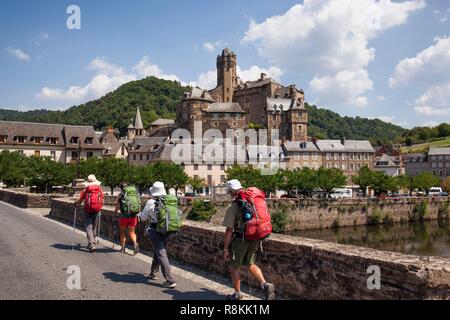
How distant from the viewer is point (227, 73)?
122 metres

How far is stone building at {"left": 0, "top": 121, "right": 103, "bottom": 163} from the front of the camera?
68812 millimetres

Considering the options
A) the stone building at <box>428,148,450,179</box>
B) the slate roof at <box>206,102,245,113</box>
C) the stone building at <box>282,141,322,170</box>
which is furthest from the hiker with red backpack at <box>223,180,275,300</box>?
the stone building at <box>428,148,450,179</box>

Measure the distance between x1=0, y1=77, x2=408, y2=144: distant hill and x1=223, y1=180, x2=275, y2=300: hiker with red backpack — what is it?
132683mm

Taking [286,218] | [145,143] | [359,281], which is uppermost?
[145,143]

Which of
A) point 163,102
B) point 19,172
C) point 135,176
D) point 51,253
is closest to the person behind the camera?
point 51,253

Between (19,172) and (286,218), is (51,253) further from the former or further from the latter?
(19,172)

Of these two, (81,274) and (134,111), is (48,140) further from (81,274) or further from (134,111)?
(134,111)

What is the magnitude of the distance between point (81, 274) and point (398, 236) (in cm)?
4232

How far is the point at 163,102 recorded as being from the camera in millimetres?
171250

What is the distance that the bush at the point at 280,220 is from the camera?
43138mm

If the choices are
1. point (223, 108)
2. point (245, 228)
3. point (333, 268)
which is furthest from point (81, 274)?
point (223, 108)
